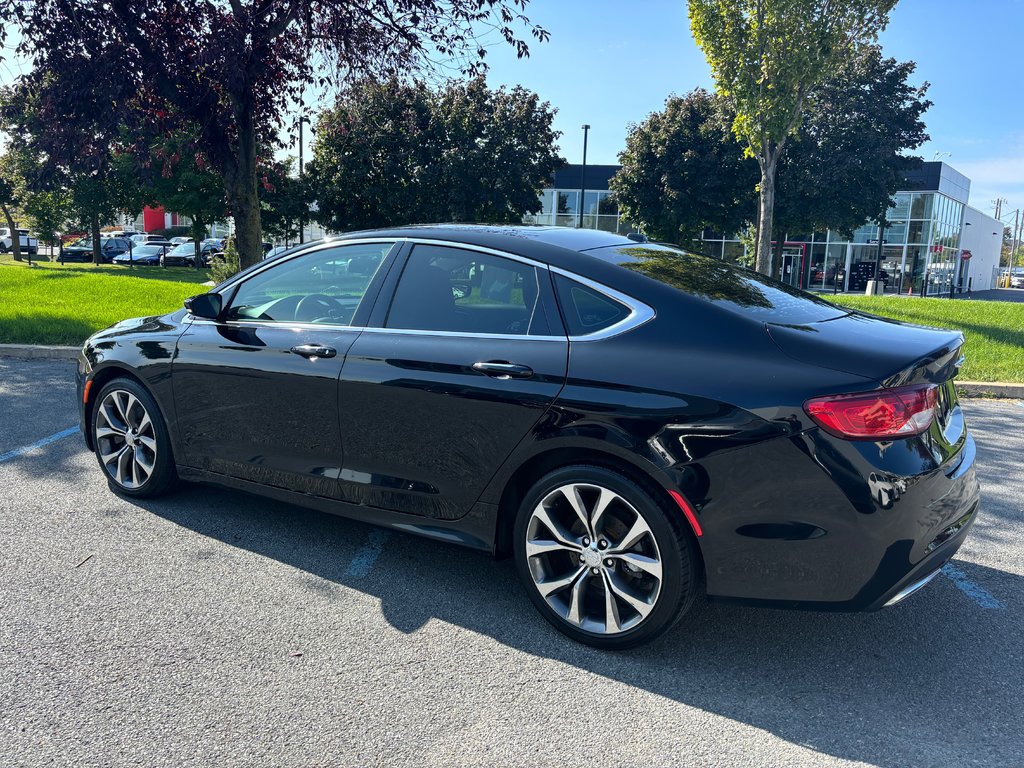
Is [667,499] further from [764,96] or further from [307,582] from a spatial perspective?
[764,96]

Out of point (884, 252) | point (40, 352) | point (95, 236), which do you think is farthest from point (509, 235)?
point (884, 252)

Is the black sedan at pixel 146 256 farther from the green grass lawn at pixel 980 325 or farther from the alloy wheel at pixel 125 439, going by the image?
the alloy wheel at pixel 125 439

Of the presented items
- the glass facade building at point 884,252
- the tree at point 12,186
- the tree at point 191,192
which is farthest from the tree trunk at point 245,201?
the glass facade building at point 884,252

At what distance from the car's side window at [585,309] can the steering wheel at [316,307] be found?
1208 mm

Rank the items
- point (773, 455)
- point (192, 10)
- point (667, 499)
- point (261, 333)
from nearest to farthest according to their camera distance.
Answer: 1. point (773, 455)
2. point (667, 499)
3. point (261, 333)
4. point (192, 10)

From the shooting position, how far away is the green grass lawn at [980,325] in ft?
30.8

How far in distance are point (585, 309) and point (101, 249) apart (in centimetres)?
4885

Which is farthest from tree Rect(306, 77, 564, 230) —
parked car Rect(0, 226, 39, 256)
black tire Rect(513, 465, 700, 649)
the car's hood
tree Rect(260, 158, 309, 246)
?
black tire Rect(513, 465, 700, 649)

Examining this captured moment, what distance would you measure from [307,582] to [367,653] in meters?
0.74

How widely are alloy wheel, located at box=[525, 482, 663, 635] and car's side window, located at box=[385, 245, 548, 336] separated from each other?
73 cm

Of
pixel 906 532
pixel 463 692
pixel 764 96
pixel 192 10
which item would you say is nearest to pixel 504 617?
pixel 463 692

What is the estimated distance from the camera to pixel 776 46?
1541 cm

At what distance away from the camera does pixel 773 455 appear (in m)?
2.71

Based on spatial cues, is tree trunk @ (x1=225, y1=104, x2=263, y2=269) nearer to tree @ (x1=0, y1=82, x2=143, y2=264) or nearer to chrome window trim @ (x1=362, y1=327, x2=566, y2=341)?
tree @ (x1=0, y1=82, x2=143, y2=264)
